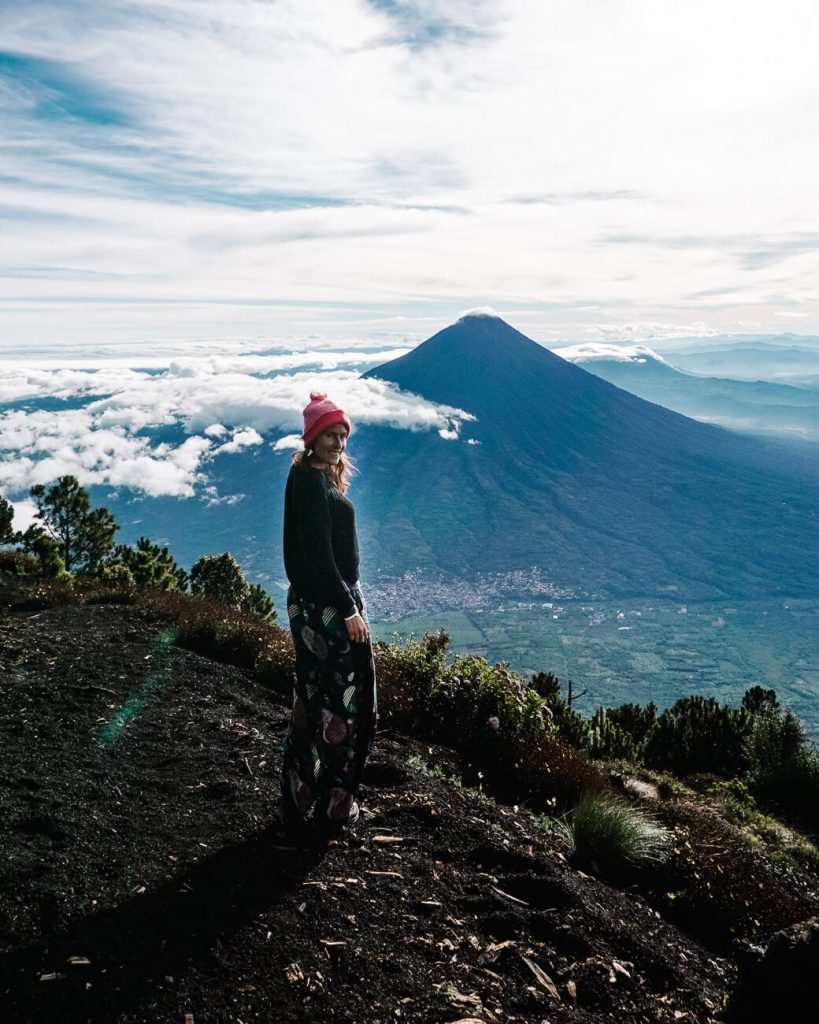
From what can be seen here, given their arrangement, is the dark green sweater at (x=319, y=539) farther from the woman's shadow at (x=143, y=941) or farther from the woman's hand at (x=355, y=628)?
the woman's shadow at (x=143, y=941)

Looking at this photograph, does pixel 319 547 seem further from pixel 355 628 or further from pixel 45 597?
pixel 45 597

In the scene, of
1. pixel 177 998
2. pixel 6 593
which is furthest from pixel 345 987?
pixel 6 593

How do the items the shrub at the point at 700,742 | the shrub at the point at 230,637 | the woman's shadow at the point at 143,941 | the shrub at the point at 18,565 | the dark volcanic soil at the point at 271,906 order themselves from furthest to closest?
the shrub at the point at 18,565
the shrub at the point at 700,742
the shrub at the point at 230,637
the dark volcanic soil at the point at 271,906
the woman's shadow at the point at 143,941

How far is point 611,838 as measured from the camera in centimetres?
570

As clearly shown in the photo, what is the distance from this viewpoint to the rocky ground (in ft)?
10.9

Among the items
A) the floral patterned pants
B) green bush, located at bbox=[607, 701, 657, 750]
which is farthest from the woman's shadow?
green bush, located at bbox=[607, 701, 657, 750]

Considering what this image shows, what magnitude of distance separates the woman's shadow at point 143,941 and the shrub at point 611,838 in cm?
234

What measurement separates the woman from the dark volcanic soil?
414mm

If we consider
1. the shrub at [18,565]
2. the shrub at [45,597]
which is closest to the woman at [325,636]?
the shrub at [45,597]

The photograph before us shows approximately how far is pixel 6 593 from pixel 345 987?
1106 cm

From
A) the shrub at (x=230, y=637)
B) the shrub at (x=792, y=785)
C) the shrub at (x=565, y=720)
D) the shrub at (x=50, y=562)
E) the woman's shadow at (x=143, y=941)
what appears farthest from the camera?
the shrub at (x=50, y=562)

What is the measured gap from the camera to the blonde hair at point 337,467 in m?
4.79

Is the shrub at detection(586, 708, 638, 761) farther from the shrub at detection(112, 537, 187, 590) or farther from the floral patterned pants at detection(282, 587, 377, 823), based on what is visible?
the shrub at detection(112, 537, 187, 590)

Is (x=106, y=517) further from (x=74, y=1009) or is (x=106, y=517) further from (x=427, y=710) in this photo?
(x=74, y=1009)
